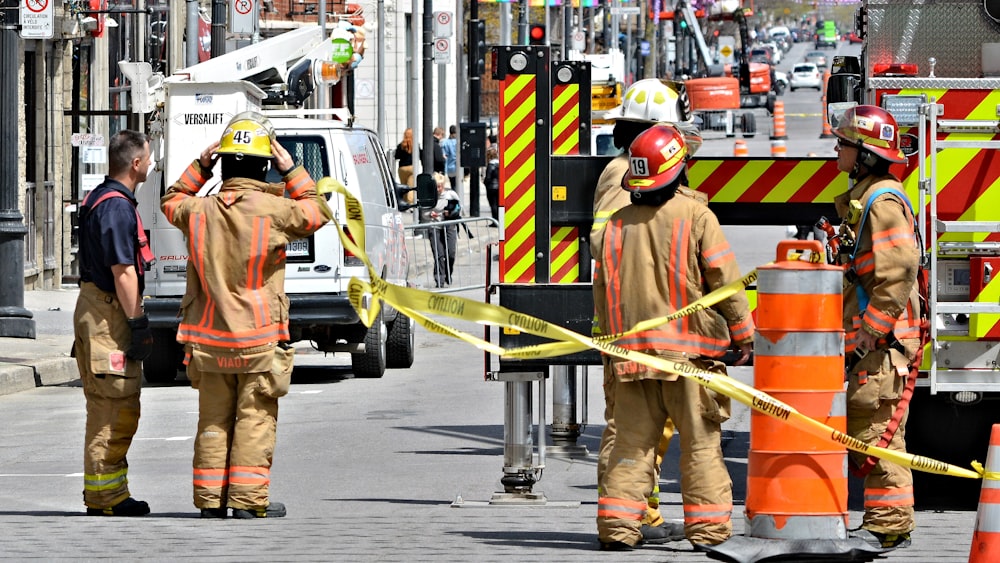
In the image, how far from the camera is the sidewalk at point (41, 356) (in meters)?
15.7

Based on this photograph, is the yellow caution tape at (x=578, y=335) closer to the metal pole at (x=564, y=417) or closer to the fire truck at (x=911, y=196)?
the fire truck at (x=911, y=196)

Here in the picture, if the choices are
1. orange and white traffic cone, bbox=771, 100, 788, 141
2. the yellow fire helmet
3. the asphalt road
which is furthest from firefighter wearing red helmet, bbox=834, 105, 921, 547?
orange and white traffic cone, bbox=771, 100, 788, 141

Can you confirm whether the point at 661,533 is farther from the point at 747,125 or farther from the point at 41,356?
the point at 747,125

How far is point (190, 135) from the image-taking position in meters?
16.1

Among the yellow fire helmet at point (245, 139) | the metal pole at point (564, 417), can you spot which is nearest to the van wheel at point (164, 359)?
the metal pole at point (564, 417)

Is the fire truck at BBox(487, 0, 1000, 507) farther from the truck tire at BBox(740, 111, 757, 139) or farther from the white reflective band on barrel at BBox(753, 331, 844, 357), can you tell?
the truck tire at BBox(740, 111, 757, 139)

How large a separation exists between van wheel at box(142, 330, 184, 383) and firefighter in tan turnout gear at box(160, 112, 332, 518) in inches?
277

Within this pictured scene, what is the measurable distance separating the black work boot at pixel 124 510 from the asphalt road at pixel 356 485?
0.31ft

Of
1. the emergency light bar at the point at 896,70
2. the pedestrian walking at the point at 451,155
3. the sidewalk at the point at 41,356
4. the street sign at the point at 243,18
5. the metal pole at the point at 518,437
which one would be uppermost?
the street sign at the point at 243,18

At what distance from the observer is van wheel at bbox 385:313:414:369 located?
56.3 ft

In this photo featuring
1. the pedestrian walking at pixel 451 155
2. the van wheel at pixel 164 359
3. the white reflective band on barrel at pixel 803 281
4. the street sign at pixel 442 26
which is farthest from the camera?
the pedestrian walking at pixel 451 155

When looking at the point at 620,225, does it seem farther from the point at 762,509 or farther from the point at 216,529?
the point at 216,529

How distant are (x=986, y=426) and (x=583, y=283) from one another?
206 centimetres

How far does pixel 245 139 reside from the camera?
8977 millimetres
